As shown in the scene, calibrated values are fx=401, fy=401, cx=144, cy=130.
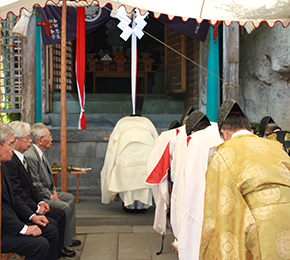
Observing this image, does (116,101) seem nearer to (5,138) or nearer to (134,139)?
(134,139)

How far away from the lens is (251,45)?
830 cm

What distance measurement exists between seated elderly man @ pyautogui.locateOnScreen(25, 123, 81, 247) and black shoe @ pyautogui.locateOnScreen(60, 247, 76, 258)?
0.21 feet

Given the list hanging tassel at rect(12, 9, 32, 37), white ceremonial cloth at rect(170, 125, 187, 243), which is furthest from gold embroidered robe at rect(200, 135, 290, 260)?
hanging tassel at rect(12, 9, 32, 37)

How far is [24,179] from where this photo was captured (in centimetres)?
356

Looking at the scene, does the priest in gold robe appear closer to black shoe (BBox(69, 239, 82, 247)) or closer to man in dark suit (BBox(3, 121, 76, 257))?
man in dark suit (BBox(3, 121, 76, 257))

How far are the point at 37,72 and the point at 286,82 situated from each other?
Result: 13.8 feet

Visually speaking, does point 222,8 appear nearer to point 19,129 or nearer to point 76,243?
point 19,129

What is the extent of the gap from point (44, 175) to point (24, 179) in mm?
586

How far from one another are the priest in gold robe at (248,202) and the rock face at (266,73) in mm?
4954

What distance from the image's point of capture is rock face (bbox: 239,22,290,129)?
6789mm

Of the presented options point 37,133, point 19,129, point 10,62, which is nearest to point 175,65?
point 10,62

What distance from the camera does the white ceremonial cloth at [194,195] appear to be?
9.24 feet

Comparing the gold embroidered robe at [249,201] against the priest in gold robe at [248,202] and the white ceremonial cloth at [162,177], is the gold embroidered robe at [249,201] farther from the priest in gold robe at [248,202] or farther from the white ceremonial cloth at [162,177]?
the white ceremonial cloth at [162,177]

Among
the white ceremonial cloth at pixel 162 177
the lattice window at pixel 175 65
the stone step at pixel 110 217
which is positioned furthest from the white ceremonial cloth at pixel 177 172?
the lattice window at pixel 175 65
